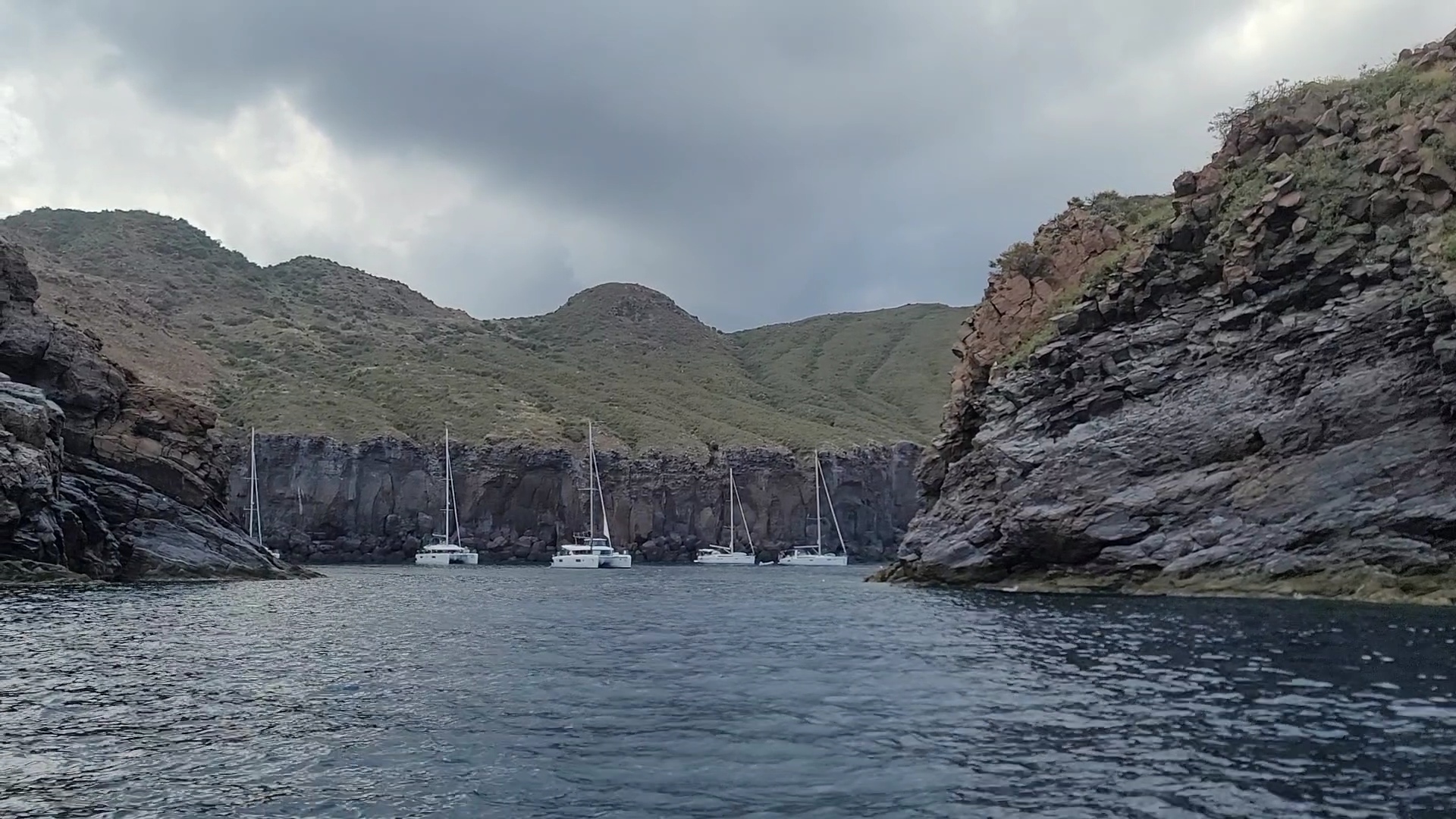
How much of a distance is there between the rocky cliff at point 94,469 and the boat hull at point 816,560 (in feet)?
223

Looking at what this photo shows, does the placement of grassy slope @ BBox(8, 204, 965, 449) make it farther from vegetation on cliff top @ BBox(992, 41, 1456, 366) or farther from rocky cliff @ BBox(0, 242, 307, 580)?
vegetation on cliff top @ BBox(992, 41, 1456, 366)

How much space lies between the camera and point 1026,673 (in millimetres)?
22859

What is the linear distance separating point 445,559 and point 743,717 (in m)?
97.5

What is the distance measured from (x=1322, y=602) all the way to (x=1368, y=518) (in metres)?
4.54

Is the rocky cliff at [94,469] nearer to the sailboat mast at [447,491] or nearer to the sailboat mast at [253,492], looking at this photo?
the sailboat mast at [253,492]

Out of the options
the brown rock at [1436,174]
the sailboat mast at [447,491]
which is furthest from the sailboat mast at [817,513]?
the brown rock at [1436,174]

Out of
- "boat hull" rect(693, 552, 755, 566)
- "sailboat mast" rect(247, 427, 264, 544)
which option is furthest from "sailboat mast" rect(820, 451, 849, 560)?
"sailboat mast" rect(247, 427, 264, 544)

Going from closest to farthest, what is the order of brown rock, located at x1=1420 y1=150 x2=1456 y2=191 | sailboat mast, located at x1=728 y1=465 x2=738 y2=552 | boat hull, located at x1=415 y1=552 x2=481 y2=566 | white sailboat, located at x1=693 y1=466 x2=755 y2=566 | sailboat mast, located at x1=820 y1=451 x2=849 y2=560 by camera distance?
brown rock, located at x1=1420 y1=150 x2=1456 y2=191 → boat hull, located at x1=415 y1=552 x2=481 y2=566 → white sailboat, located at x1=693 y1=466 x2=755 y2=566 → sailboat mast, located at x1=728 y1=465 x2=738 y2=552 → sailboat mast, located at x1=820 y1=451 x2=849 y2=560

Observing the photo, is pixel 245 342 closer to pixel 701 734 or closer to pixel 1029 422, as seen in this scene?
pixel 1029 422

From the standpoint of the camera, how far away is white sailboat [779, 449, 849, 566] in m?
125

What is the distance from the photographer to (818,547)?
428 feet

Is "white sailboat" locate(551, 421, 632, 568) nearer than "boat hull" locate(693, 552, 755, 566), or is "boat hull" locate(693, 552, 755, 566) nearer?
"white sailboat" locate(551, 421, 632, 568)

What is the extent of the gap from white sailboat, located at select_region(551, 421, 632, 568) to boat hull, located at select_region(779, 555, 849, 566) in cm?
1996

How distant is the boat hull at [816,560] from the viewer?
12438 cm
